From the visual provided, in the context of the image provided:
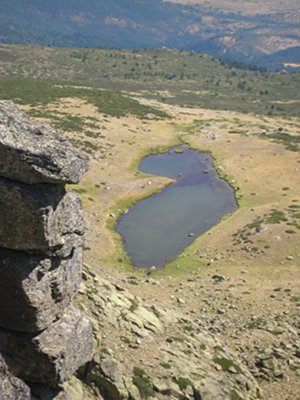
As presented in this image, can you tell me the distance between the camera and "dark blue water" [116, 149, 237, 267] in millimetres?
54969

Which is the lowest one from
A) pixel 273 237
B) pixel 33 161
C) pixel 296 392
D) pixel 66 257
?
pixel 273 237

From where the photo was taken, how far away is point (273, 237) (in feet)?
171

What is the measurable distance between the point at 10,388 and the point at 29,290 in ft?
10.8

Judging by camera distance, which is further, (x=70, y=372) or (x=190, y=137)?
(x=190, y=137)

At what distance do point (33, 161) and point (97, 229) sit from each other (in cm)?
4113

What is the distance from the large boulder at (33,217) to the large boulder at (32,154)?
405 mm

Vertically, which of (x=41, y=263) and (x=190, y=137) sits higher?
(x=41, y=263)

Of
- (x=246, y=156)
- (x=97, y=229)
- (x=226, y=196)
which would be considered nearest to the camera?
(x=97, y=229)

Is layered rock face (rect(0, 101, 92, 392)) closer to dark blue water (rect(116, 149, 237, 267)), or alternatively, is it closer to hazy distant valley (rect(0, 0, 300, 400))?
hazy distant valley (rect(0, 0, 300, 400))

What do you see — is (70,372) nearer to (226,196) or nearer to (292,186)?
(226,196)

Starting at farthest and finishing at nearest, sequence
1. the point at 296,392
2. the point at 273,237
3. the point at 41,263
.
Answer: the point at 273,237, the point at 296,392, the point at 41,263

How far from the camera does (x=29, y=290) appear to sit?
1725 centimetres

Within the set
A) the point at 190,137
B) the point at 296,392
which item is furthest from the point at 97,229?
the point at 190,137

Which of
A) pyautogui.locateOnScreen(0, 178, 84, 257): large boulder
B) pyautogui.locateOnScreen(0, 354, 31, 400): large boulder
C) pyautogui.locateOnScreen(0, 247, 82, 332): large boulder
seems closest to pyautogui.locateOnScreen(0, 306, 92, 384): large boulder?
pyautogui.locateOnScreen(0, 247, 82, 332): large boulder
